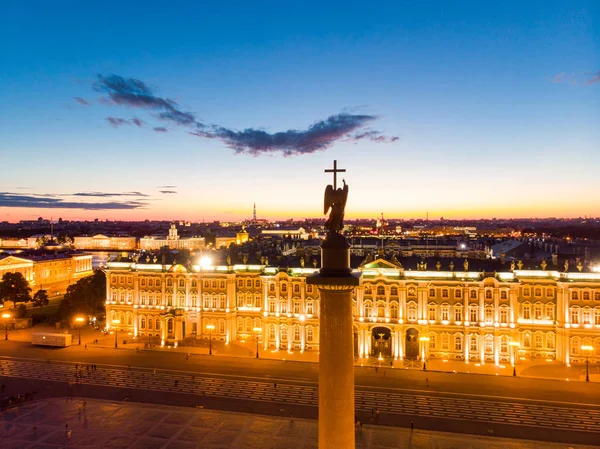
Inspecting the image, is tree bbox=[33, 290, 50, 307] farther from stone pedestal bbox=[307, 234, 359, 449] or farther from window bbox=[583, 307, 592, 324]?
window bbox=[583, 307, 592, 324]

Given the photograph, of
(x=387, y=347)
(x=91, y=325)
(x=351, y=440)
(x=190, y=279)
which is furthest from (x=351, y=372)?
(x=91, y=325)

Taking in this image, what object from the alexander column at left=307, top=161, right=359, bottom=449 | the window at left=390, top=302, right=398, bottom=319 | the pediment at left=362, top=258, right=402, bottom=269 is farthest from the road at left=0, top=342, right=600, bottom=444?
the alexander column at left=307, top=161, right=359, bottom=449

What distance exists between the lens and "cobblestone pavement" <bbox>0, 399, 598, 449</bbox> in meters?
37.6

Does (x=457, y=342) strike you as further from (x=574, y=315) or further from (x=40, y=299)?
(x=40, y=299)

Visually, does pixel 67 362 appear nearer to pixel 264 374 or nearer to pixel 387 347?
pixel 264 374

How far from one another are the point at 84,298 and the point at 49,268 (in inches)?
2242

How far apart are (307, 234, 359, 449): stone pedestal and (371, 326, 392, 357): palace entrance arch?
4345 centimetres

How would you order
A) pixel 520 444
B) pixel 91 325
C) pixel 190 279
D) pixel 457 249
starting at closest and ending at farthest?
pixel 520 444 < pixel 190 279 < pixel 91 325 < pixel 457 249

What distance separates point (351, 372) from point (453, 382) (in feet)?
123

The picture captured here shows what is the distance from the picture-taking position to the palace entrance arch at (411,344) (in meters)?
62.0

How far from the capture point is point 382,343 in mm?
62625

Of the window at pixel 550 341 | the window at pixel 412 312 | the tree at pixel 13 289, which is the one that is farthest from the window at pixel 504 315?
the tree at pixel 13 289

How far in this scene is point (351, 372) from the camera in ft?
67.8

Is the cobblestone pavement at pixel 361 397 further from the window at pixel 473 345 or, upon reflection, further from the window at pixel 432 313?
the window at pixel 432 313
